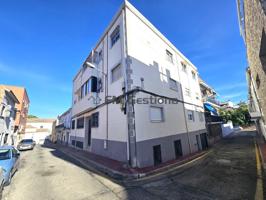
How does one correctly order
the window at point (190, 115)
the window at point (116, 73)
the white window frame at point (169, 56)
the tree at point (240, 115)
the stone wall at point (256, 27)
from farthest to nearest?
the tree at point (240, 115) < the window at point (190, 115) < the white window frame at point (169, 56) < the window at point (116, 73) < the stone wall at point (256, 27)

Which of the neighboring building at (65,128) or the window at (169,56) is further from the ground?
the window at (169,56)

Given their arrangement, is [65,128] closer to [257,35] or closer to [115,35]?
[115,35]

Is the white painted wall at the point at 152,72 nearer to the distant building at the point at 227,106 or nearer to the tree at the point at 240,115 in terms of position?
the tree at the point at 240,115

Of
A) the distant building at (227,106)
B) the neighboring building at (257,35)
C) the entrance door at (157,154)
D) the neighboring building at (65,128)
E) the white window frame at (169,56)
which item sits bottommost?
the entrance door at (157,154)

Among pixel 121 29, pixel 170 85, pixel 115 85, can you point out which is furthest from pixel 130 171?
pixel 121 29

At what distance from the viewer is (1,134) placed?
15.0 metres

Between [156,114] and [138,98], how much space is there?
215 centimetres

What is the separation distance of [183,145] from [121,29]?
11.0m

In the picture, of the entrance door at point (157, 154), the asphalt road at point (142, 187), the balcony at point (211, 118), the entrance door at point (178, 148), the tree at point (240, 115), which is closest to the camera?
the asphalt road at point (142, 187)

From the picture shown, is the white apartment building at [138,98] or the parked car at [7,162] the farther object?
the white apartment building at [138,98]

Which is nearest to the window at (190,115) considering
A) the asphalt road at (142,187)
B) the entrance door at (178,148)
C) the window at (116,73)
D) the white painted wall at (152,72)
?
the white painted wall at (152,72)

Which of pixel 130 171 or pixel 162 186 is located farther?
pixel 130 171

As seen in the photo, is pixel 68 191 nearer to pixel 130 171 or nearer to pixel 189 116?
pixel 130 171

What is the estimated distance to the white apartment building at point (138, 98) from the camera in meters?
7.80
